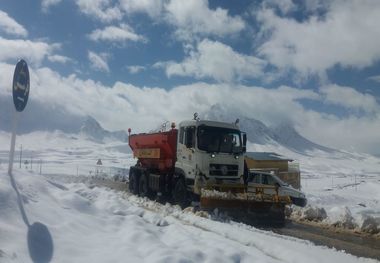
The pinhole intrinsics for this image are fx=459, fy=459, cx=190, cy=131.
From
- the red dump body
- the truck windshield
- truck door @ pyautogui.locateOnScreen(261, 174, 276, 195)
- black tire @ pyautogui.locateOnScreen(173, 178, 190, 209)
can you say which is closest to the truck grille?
the truck windshield

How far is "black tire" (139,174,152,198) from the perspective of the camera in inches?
838

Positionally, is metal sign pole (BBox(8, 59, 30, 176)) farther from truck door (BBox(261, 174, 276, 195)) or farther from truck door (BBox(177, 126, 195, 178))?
truck door (BBox(261, 174, 276, 195))

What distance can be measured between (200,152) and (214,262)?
31.4ft

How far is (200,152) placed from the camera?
16.4 meters

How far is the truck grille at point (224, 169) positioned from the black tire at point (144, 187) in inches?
219

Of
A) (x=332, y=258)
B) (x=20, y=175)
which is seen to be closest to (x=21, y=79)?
(x=20, y=175)

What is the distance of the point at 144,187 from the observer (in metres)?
21.7

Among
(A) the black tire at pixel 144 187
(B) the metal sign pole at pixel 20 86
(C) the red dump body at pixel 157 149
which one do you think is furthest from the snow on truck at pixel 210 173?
(B) the metal sign pole at pixel 20 86

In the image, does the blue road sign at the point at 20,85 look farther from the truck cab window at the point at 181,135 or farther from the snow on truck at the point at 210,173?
the truck cab window at the point at 181,135

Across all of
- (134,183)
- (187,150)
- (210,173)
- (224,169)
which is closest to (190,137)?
(187,150)

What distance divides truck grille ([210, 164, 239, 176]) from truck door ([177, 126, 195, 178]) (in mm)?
722

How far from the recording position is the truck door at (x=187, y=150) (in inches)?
656

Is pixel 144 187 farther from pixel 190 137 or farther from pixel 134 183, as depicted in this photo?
pixel 190 137

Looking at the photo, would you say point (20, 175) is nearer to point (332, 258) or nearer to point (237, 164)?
point (332, 258)
